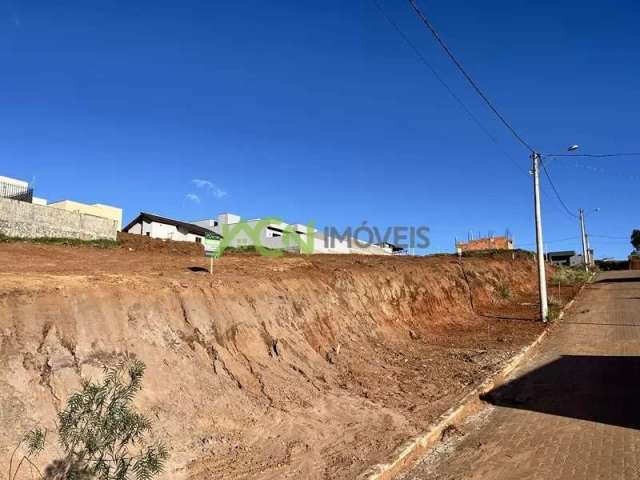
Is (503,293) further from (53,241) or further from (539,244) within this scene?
(53,241)

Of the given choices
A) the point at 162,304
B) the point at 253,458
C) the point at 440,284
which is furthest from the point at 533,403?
the point at 440,284

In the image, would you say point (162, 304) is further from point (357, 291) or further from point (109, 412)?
point (357, 291)

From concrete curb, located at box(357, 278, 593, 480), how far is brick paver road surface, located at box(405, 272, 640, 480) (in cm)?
18

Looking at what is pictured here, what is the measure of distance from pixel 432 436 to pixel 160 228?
4237 centimetres

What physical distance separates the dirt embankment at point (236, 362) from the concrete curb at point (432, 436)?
9.2 inches

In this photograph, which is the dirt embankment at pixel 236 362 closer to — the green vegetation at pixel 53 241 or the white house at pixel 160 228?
the green vegetation at pixel 53 241

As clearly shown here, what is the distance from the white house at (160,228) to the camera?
146 feet

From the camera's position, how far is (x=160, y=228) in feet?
148

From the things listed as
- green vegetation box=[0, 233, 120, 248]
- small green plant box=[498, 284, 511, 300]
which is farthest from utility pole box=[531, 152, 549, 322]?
green vegetation box=[0, 233, 120, 248]

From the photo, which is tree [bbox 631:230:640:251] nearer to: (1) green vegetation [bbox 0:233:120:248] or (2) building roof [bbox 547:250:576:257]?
(2) building roof [bbox 547:250:576:257]

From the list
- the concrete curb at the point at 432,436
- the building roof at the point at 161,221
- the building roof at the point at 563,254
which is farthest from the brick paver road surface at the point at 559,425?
the building roof at the point at 563,254

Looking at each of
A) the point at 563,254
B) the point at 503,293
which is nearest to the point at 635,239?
Answer: the point at 563,254

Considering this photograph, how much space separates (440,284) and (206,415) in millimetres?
16019

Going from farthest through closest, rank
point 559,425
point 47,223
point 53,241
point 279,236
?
1. point 279,236
2. point 47,223
3. point 53,241
4. point 559,425
